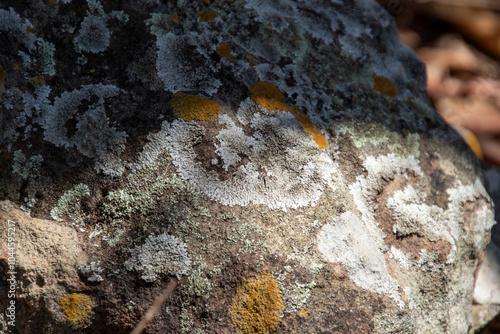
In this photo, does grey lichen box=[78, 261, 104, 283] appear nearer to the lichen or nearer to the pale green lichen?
the pale green lichen

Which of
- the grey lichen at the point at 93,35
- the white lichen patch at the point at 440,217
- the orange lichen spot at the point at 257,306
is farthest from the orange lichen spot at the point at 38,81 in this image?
the white lichen patch at the point at 440,217

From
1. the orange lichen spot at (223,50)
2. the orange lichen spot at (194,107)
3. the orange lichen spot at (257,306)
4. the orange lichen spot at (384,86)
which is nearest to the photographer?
the orange lichen spot at (257,306)

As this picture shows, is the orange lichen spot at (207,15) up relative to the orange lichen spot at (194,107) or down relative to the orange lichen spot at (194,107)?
up

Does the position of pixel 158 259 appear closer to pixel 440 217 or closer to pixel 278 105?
pixel 278 105

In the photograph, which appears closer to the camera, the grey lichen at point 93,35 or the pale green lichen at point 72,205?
the pale green lichen at point 72,205

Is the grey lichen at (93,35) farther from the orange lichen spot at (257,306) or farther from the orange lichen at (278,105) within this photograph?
the orange lichen spot at (257,306)

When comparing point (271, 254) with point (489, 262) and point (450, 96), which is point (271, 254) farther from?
point (450, 96)

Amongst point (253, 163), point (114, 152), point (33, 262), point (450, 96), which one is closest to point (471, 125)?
point (450, 96)
